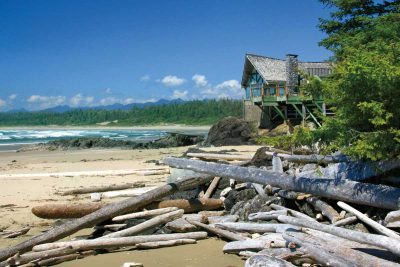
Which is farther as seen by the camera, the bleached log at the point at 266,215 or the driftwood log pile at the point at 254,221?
the bleached log at the point at 266,215

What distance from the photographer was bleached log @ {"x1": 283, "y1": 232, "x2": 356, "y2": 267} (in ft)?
17.4

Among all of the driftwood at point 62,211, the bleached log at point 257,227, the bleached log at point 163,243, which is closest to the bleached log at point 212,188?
the bleached log at point 257,227

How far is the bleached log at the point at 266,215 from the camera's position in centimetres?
763

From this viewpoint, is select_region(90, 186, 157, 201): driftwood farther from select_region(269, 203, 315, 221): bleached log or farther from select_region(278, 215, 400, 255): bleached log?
select_region(278, 215, 400, 255): bleached log

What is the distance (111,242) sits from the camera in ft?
24.2

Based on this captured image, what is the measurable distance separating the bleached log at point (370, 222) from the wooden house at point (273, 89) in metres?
21.9

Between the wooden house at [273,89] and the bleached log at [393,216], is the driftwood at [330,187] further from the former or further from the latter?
the wooden house at [273,89]

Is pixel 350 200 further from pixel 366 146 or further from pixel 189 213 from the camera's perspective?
pixel 189 213

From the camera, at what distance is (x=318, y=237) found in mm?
6223

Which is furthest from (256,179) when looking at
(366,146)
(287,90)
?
(287,90)

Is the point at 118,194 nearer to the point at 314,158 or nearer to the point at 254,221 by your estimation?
the point at 254,221

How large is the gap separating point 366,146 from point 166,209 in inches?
149

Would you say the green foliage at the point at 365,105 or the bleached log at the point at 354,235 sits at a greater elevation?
the green foliage at the point at 365,105

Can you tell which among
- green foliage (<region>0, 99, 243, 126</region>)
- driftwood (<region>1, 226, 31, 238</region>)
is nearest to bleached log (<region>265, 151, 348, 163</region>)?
driftwood (<region>1, 226, 31, 238</region>)
